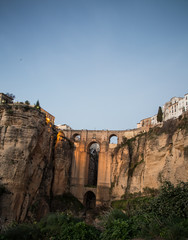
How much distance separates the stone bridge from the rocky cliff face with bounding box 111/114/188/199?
1.35m

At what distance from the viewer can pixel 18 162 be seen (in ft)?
88.6

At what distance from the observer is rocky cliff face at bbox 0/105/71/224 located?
85.0 ft

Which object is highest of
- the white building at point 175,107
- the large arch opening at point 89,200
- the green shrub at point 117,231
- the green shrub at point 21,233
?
the white building at point 175,107

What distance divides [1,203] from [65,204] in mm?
13400

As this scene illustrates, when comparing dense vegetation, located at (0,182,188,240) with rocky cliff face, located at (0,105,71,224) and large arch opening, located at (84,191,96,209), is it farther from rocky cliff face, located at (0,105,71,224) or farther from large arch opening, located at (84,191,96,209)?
large arch opening, located at (84,191,96,209)

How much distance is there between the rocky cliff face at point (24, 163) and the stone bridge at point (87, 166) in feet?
22.0

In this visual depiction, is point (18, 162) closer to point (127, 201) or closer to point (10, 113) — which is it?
point (10, 113)

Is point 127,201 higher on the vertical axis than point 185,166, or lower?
lower

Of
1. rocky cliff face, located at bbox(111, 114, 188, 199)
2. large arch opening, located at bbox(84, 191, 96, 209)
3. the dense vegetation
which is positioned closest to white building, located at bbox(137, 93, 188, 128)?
rocky cliff face, located at bbox(111, 114, 188, 199)

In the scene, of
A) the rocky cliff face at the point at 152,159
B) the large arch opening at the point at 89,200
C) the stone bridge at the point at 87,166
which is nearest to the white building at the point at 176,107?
the stone bridge at the point at 87,166

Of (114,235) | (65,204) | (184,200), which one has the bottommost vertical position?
(65,204)

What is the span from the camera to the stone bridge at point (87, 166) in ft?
130

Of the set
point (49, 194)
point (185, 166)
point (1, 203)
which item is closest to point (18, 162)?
point (1, 203)

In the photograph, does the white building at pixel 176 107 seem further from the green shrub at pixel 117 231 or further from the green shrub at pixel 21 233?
the green shrub at pixel 21 233
